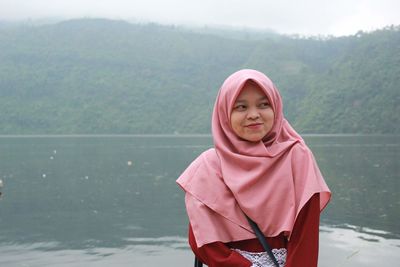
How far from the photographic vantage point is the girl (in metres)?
1.59

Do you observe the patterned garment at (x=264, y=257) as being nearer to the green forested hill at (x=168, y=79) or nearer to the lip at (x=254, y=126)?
the lip at (x=254, y=126)

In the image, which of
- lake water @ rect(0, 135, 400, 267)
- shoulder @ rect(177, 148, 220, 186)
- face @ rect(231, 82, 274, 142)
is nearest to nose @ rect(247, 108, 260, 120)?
face @ rect(231, 82, 274, 142)

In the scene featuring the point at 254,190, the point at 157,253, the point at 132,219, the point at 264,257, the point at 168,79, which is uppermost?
the point at 254,190

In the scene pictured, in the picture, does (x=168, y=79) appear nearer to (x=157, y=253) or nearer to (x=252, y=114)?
(x=157, y=253)

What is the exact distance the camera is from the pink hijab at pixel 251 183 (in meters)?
1.60

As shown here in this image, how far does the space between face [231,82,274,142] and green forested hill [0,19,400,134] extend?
72.2 metres

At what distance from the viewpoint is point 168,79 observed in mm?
106750

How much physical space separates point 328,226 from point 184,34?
124 meters

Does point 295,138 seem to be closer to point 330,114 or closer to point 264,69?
point 330,114

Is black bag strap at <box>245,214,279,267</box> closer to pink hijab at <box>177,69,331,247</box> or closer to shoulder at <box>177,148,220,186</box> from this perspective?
pink hijab at <box>177,69,331,247</box>

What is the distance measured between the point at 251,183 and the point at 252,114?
224 mm

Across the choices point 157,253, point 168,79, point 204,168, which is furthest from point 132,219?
point 168,79

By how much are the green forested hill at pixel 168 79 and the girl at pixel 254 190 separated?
237 feet

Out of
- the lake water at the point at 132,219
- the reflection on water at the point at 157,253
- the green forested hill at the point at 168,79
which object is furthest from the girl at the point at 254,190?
the green forested hill at the point at 168,79
